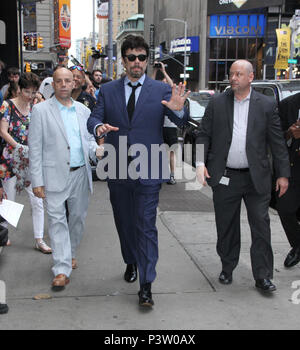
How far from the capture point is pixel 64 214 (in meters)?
4.29

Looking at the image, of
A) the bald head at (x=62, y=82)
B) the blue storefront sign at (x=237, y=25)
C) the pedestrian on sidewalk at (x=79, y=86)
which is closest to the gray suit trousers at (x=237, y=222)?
the bald head at (x=62, y=82)

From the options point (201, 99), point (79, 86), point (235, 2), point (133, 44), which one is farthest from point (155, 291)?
point (235, 2)

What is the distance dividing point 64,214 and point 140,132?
3.66 feet

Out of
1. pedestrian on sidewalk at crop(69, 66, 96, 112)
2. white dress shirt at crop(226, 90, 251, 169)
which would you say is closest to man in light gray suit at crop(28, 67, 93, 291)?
white dress shirt at crop(226, 90, 251, 169)

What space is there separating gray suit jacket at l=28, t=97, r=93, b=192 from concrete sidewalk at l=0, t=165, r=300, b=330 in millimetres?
954

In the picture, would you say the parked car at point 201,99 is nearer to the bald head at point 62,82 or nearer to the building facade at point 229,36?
the bald head at point 62,82

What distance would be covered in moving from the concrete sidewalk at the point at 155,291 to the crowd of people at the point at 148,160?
0.17m

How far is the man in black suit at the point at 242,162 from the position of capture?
13.3ft

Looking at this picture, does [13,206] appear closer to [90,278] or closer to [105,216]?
[90,278]

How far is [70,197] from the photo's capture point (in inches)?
173

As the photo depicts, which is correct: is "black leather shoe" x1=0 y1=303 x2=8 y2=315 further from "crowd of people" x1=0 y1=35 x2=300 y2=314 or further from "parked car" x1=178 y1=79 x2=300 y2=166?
"parked car" x1=178 y1=79 x2=300 y2=166

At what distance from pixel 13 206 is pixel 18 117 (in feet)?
4.54

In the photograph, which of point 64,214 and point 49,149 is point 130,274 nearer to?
point 64,214
